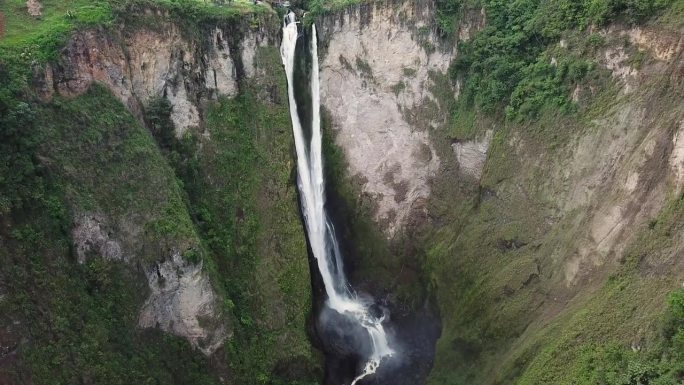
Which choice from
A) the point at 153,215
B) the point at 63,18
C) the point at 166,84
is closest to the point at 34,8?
the point at 63,18

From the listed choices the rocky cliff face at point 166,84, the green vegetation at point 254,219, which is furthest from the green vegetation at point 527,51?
the rocky cliff face at point 166,84

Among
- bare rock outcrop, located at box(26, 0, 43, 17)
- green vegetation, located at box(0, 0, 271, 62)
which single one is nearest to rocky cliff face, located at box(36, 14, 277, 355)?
green vegetation, located at box(0, 0, 271, 62)

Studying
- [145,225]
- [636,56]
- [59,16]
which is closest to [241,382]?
[145,225]

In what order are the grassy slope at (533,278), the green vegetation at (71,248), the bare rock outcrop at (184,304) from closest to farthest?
the green vegetation at (71,248)
the grassy slope at (533,278)
the bare rock outcrop at (184,304)

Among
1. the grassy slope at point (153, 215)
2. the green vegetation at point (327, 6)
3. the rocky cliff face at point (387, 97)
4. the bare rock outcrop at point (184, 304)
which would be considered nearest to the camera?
the grassy slope at point (153, 215)

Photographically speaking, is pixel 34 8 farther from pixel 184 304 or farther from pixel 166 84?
pixel 184 304

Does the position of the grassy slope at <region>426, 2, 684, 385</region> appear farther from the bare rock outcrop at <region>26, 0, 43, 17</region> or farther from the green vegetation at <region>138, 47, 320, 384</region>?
the bare rock outcrop at <region>26, 0, 43, 17</region>

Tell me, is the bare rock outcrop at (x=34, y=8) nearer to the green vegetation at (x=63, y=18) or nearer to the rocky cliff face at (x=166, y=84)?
the green vegetation at (x=63, y=18)
